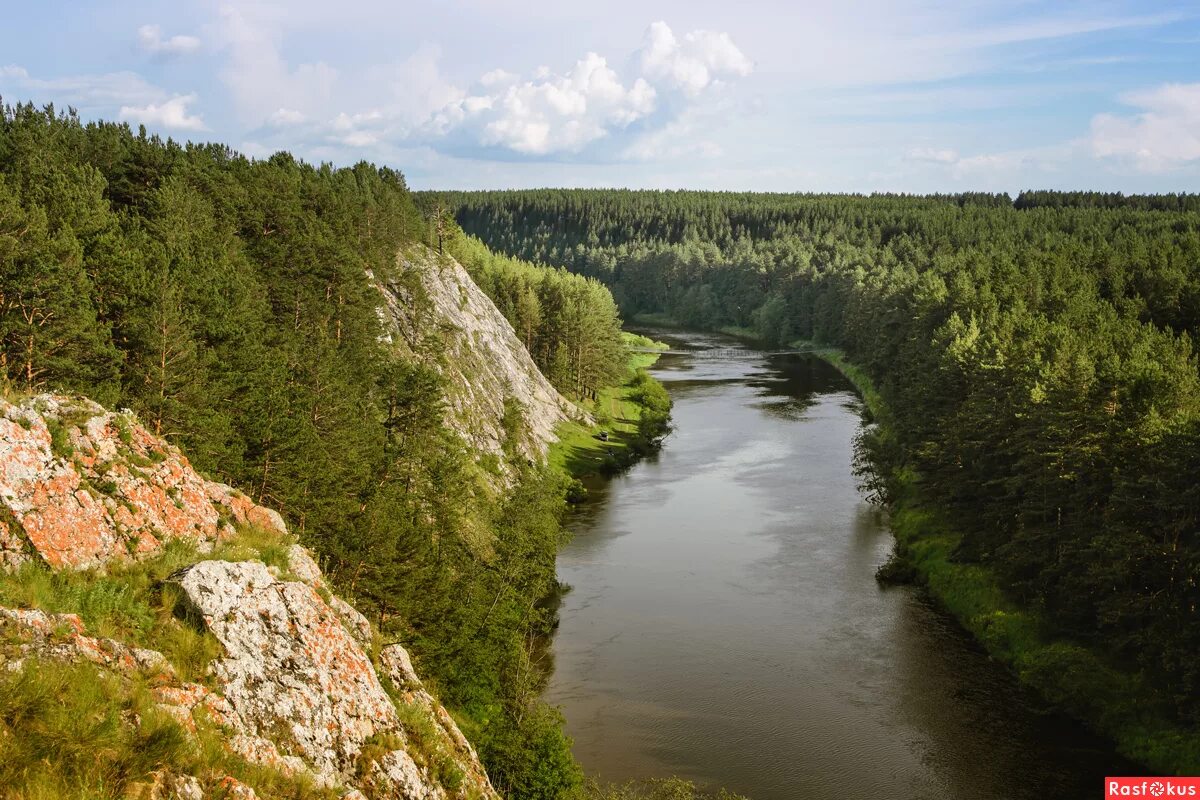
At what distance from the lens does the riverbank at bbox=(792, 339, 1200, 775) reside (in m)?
37.9

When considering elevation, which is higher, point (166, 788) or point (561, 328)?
point (166, 788)

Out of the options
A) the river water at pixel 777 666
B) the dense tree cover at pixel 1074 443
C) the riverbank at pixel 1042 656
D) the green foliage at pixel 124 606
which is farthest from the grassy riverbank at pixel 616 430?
the green foliage at pixel 124 606

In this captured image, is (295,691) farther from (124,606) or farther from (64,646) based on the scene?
(64,646)

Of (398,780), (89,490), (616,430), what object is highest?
(89,490)

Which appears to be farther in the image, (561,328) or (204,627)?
(561,328)

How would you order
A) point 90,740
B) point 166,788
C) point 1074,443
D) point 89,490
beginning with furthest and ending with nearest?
1. point 1074,443
2. point 89,490
3. point 166,788
4. point 90,740

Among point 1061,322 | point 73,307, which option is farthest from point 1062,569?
point 73,307

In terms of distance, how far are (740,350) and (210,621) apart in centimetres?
15492

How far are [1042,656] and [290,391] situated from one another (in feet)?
122

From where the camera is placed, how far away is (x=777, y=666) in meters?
47.1

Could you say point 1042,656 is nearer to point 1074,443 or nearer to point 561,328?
point 1074,443

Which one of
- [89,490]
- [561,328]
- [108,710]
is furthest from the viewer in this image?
[561,328]

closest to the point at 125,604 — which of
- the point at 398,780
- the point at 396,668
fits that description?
the point at 398,780

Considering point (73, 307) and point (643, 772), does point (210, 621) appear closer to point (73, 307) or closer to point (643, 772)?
point (73, 307)
